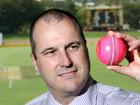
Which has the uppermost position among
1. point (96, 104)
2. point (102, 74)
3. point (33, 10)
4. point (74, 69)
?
point (74, 69)

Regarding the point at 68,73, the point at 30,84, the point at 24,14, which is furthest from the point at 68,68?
the point at 24,14

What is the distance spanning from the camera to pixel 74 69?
269 cm

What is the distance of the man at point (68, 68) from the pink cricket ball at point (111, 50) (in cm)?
38

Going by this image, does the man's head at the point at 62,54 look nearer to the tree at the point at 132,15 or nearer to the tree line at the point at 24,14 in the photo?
the tree line at the point at 24,14

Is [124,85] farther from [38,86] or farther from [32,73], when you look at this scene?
[32,73]

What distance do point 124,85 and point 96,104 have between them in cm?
1007

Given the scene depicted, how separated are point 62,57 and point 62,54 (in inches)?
0.6

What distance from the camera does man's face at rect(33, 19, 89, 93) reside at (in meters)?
2.68

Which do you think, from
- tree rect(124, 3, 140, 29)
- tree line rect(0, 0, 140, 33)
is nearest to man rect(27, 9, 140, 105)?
tree line rect(0, 0, 140, 33)

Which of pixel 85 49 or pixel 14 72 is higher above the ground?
pixel 85 49

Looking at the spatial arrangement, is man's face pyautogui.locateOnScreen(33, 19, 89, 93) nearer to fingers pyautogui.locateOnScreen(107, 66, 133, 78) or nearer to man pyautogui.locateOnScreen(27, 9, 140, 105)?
man pyautogui.locateOnScreen(27, 9, 140, 105)

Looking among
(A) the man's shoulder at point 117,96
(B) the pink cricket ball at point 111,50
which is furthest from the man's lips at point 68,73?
(B) the pink cricket ball at point 111,50

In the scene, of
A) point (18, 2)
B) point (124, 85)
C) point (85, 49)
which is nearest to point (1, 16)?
point (18, 2)

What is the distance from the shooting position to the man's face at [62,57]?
268 cm
